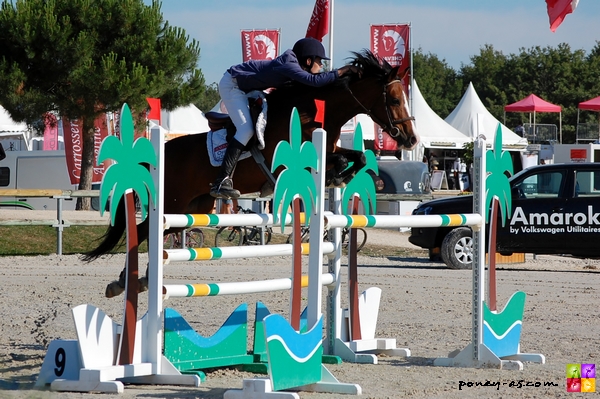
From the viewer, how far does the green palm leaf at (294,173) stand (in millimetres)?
4742

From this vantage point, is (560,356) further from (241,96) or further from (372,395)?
(241,96)

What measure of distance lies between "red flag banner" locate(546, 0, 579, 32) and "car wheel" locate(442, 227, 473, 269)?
A: 490cm

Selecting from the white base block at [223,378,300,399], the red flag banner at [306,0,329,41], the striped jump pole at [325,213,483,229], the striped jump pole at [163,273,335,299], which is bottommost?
the white base block at [223,378,300,399]

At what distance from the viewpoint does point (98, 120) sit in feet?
81.6

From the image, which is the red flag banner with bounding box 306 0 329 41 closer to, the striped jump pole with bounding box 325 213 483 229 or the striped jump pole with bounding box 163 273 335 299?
the striped jump pole with bounding box 325 213 483 229

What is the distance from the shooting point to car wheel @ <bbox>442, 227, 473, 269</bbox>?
43.2 ft

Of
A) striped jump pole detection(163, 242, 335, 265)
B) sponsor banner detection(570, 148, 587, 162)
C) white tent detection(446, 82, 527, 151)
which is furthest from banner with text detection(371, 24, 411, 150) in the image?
striped jump pole detection(163, 242, 335, 265)

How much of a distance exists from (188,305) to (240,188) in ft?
7.48

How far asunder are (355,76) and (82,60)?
60.2ft

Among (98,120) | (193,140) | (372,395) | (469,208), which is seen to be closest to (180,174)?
(193,140)

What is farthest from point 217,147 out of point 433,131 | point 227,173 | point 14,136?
point 433,131

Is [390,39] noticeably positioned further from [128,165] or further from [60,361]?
[60,361]

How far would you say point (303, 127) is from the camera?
6.51 m

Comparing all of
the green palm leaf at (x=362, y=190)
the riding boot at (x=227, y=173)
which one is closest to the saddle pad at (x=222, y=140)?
the riding boot at (x=227, y=173)
